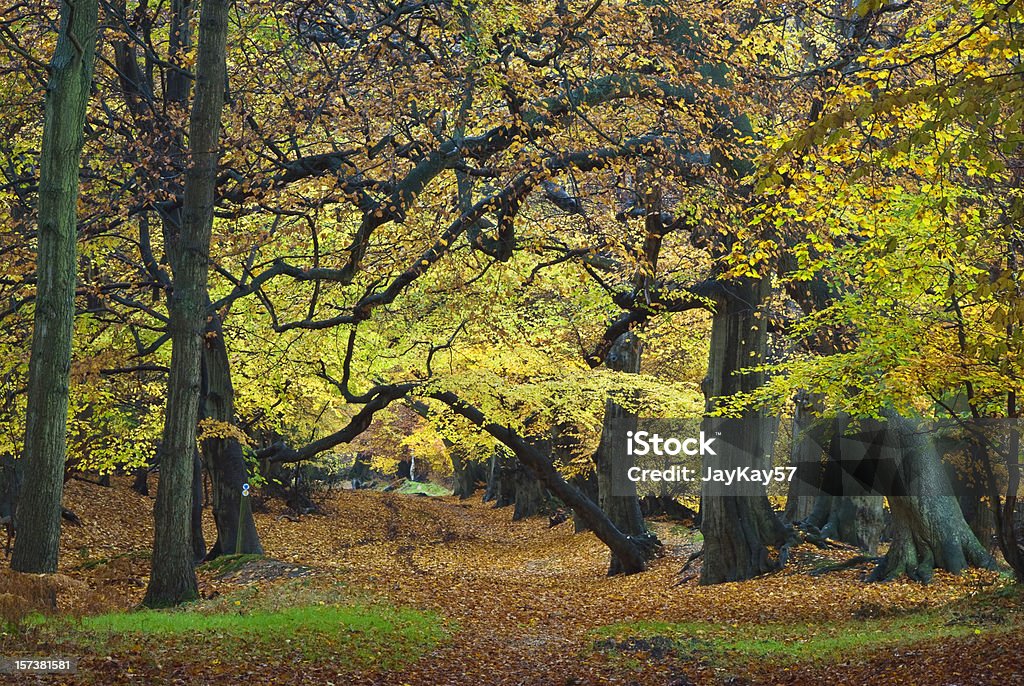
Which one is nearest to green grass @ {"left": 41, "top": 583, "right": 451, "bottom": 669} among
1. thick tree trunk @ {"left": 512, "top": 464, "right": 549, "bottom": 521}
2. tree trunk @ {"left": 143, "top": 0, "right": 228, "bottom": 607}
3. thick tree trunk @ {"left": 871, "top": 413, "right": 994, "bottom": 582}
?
tree trunk @ {"left": 143, "top": 0, "right": 228, "bottom": 607}

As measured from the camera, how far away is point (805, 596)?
1605 centimetres

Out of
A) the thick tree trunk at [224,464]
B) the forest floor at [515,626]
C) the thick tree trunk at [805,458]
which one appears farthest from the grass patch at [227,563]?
the thick tree trunk at [805,458]

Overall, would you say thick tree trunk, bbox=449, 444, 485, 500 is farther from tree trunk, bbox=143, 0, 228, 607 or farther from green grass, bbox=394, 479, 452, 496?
tree trunk, bbox=143, 0, 228, 607

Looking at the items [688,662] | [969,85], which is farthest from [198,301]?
[969,85]

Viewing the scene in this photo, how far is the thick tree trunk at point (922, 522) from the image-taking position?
16594mm

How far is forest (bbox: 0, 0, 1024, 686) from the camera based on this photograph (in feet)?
34.0

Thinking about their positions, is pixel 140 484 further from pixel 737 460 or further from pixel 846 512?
pixel 846 512

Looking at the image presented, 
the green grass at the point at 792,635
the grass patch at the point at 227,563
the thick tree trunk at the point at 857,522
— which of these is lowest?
the green grass at the point at 792,635

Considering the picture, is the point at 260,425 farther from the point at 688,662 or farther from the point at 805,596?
the point at 688,662

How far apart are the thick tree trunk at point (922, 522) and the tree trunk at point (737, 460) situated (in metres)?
2.37

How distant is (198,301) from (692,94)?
7612mm

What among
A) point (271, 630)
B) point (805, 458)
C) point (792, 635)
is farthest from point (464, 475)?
point (271, 630)

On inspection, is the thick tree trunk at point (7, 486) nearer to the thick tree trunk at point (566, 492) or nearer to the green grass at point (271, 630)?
the green grass at point (271, 630)

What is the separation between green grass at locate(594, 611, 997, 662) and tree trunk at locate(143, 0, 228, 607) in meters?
5.77
